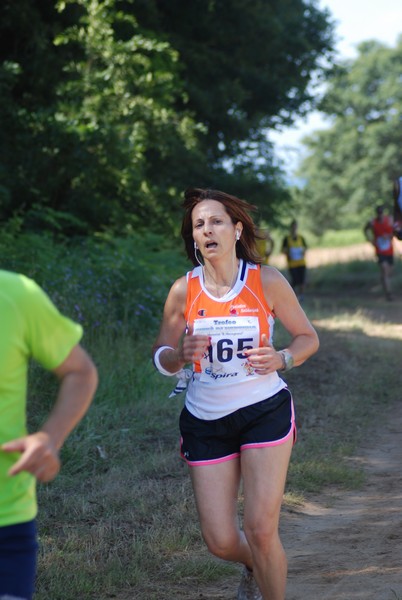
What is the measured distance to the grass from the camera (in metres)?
5.33

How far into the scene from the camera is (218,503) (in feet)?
14.3

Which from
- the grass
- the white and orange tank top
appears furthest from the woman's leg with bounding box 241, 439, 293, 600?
the grass

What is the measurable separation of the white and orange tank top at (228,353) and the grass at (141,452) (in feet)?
4.08

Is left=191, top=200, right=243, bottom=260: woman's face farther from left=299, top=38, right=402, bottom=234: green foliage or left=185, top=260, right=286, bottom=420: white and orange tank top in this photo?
left=299, top=38, right=402, bottom=234: green foliage

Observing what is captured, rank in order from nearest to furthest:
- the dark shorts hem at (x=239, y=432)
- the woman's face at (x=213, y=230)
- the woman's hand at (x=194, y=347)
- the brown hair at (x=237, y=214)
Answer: the woman's hand at (x=194, y=347) → the dark shorts hem at (x=239, y=432) → the woman's face at (x=213, y=230) → the brown hair at (x=237, y=214)

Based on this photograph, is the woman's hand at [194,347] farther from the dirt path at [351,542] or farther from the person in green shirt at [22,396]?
the dirt path at [351,542]

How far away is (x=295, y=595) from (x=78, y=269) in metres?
7.15

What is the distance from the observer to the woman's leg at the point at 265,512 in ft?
13.9

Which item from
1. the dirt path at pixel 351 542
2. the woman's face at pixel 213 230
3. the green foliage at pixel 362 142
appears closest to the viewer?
the woman's face at pixel 213 230

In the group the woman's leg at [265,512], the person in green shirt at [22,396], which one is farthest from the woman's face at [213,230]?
the person in green shirt at [22,396]

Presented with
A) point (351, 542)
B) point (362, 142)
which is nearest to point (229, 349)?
point (351, 542)

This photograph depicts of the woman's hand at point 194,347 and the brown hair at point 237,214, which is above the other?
the brown hair at point 237,214

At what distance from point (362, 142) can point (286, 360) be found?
2643 inches

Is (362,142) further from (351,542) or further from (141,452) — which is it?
(351,542)
